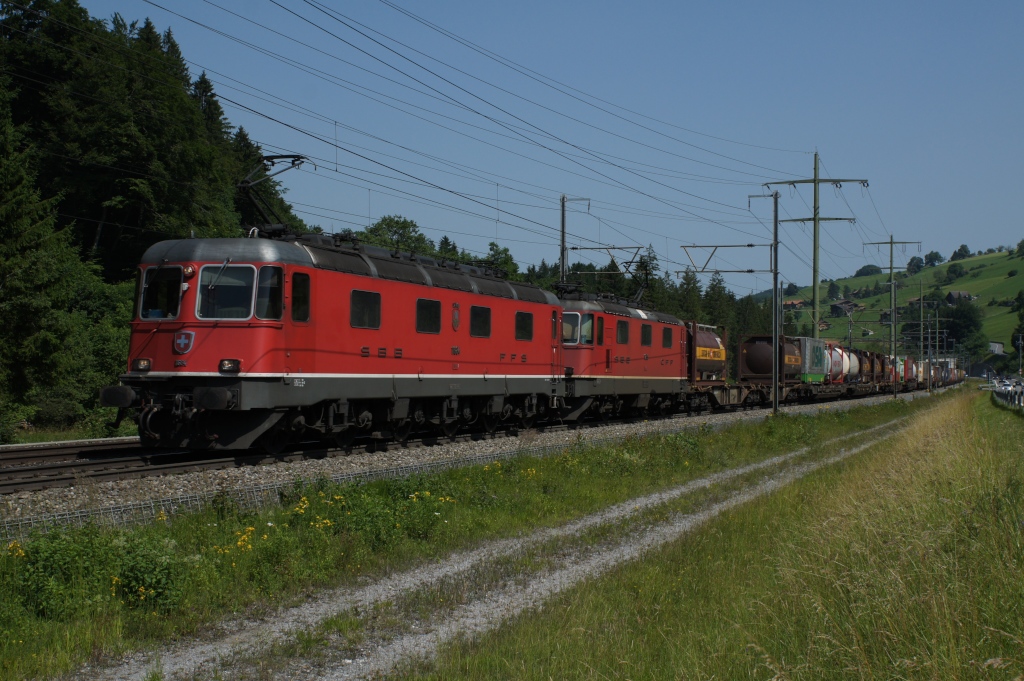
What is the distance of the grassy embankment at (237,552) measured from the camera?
7289 millimetres

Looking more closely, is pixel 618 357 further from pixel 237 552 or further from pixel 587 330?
pixel 237 552

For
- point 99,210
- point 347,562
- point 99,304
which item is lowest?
point 347,562

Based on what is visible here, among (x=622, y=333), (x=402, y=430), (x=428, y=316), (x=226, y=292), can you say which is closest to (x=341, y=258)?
(x=226, y=292)

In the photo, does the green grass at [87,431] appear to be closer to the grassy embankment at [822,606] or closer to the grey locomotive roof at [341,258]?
the grey locomotive roof at [341,258]

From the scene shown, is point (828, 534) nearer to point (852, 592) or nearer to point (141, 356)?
point (852, 592)

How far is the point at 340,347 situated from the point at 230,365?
2.59 meters

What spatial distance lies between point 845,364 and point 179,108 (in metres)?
45.5

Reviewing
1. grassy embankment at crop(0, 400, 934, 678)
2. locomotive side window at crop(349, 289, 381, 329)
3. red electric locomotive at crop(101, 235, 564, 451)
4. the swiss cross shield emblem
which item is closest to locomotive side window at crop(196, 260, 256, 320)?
red electric locomotive at crop(101, 235, 564, 451)

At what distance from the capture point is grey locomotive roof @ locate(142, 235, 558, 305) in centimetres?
1636

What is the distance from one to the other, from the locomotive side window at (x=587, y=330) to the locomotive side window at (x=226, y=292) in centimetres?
1365

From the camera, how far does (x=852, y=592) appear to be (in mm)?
6359

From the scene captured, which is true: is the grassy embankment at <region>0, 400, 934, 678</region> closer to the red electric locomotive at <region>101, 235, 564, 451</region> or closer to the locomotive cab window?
the red electric locomotive at <region>101, 235, 564, 451</region>

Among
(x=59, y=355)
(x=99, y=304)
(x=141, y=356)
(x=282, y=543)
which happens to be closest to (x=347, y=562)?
(x=282, y=543)

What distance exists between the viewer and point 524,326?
24859 millimetres
